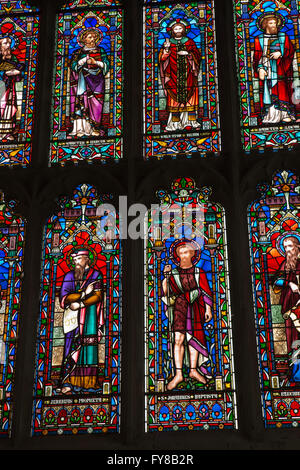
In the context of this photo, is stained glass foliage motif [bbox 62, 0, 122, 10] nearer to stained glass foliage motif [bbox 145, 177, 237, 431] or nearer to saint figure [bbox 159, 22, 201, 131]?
saint figure [bbox 159, 22, 201, 131]

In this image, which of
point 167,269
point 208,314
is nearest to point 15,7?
point 167,269

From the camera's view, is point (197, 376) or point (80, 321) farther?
point (80, 321)

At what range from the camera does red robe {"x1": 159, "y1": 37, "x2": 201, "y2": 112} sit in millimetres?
10938

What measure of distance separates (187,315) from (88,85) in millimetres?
3482

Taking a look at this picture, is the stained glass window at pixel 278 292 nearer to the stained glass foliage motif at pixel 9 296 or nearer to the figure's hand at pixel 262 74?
the figure's hand at pixel 262 74

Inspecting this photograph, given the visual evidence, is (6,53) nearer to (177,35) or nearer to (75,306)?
(177,35)

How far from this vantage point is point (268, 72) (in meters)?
11.0

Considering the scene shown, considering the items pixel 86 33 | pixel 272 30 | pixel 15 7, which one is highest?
pixel 15 7

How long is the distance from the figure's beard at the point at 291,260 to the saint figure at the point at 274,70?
1.75m

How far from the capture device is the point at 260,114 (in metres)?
10.7

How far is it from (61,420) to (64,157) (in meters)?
3.29

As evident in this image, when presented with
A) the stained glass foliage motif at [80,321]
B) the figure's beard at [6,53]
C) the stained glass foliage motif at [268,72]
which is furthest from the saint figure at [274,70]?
the figure's beard at [6,53]

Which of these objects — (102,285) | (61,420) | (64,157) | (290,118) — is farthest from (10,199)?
(290,118)

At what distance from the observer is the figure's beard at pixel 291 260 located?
32.1ft
